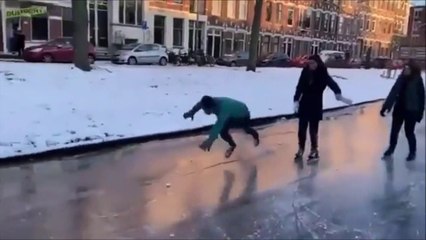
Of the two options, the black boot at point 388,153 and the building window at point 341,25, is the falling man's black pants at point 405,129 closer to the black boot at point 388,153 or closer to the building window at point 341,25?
the black boot at point 388,153

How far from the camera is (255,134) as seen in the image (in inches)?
121

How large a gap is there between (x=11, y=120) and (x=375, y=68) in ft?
5.16

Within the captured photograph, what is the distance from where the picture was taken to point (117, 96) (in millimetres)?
2326

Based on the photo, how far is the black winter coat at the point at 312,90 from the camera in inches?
90.7

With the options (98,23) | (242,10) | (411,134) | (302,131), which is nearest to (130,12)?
(98,23)

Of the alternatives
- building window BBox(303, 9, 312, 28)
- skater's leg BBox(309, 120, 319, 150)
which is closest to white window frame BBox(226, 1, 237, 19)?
building window BBox(303, 9, 312, 28)

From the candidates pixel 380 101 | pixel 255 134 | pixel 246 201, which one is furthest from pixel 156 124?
pixel 380 101

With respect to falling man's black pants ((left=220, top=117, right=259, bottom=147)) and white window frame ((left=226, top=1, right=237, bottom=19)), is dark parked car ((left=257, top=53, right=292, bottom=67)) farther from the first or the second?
falling man's black pants ((left=220, top=117, right=259, bottom=147))

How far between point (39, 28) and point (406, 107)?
2022 millimetres

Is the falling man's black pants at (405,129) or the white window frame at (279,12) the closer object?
the white window frame at (279,12)

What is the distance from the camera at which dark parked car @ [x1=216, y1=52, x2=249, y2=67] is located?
1585 millimetres

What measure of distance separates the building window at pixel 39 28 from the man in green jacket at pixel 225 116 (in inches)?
31.3

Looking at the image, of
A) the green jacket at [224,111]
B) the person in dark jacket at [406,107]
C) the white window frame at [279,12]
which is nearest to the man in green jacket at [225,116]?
the green jacket at [224,111]

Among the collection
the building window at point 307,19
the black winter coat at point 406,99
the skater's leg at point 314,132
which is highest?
the building window at point 307,19
